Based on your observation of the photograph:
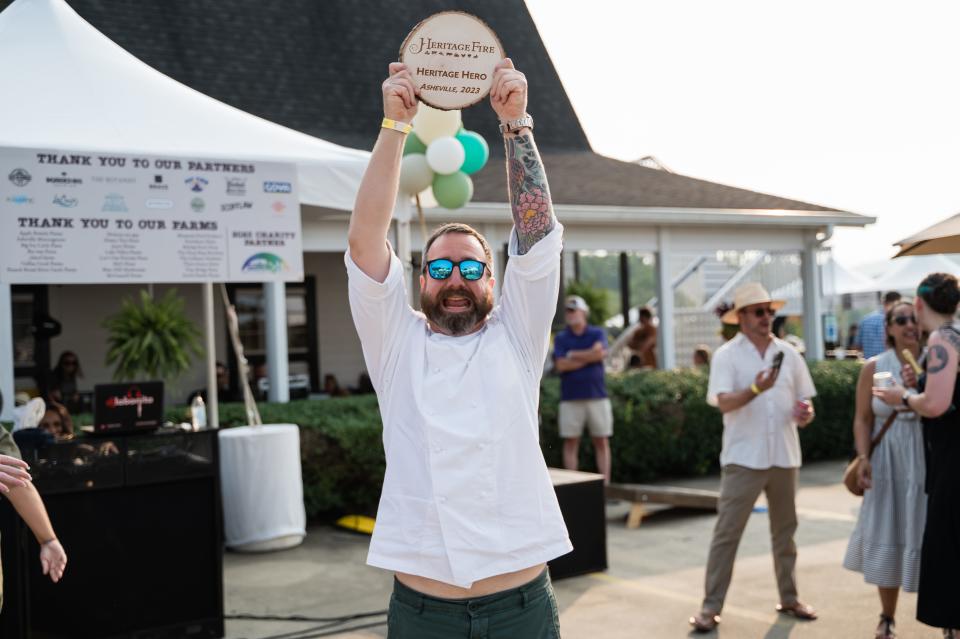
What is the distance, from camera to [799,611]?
5.64 m

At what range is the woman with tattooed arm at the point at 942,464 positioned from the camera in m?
4.23

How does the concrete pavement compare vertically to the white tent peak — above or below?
below

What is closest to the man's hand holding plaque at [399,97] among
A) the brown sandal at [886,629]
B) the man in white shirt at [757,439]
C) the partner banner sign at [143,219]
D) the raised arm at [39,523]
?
the raised arm at [39,523]

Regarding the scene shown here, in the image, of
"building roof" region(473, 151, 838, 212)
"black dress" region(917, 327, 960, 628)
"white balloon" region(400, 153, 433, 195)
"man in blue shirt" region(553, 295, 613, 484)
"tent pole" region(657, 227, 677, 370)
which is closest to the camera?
"black dress" region(917, 327, 960, 628)

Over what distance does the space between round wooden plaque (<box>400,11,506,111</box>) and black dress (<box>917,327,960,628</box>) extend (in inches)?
109

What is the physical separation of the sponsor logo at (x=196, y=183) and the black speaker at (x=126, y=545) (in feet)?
4.63

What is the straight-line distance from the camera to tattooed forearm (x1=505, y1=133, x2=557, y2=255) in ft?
8.59

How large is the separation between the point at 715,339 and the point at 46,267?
64.4ft

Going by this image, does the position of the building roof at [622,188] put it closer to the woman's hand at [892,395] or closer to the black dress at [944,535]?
the woman's hand at [892,395]

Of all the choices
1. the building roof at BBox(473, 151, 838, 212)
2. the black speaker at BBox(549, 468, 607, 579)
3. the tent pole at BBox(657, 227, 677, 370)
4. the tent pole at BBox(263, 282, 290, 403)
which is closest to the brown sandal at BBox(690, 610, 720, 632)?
the black speaker at BBox(549, 468, 607, 579)

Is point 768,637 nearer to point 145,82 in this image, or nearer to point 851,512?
point 851,512

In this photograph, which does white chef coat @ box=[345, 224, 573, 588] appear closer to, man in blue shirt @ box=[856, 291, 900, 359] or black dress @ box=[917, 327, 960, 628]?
black dress @ box=[917, 327, 960, 628]

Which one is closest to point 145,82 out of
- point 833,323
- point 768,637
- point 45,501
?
point 45,501

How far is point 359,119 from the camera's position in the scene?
542 inches
